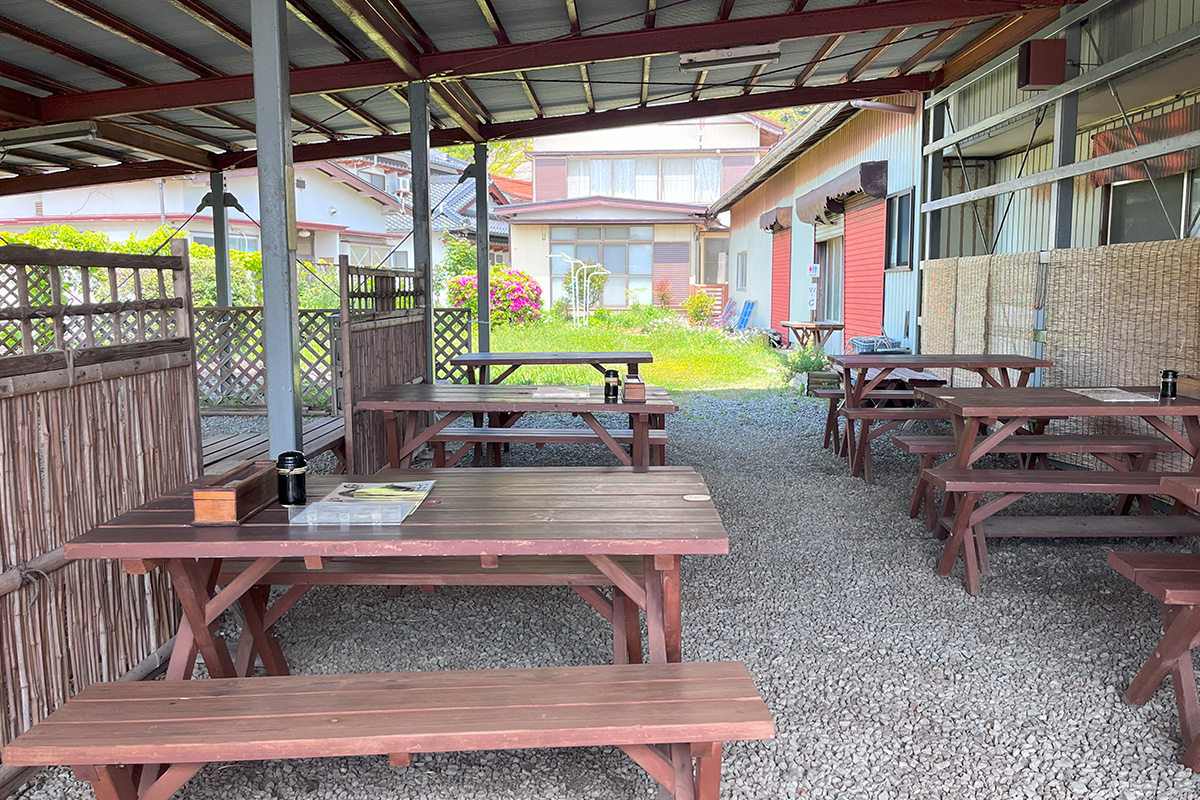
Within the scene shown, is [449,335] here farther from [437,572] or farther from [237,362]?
[437,572]

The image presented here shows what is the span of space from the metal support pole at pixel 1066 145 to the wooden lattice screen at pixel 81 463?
557 centimetres

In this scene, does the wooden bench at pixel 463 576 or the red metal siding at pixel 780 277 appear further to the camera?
the red metal siding at pixel 780 277

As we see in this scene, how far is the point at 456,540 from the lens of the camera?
212 cm

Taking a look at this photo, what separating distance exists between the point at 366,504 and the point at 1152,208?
821 centimetres

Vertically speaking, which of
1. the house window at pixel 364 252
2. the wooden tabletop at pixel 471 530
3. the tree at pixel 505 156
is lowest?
the wooden tabletop at pixel 471 530

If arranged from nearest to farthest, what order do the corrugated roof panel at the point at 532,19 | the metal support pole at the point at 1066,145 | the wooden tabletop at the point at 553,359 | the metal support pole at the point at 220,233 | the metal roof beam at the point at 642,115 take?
the corrugated roof panel at the point at 532,19 < the metal support pole at the point at 1066,145 < the wooden tabletop at the point at 553,359 < the metal roof beam at the point at 642,115 < the metal support pole at the point at 220,233

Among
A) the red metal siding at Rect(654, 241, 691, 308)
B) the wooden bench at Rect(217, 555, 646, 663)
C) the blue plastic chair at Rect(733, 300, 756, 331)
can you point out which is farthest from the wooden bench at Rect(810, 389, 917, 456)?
the red metal siding at Rect(654, 241, 691, 308)

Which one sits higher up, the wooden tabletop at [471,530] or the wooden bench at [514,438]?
the wooden tabletop at [471,530]

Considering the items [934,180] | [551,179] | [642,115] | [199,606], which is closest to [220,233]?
[642,115]

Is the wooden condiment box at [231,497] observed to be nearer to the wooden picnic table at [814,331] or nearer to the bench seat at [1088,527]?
the bench seat at [1088,527]

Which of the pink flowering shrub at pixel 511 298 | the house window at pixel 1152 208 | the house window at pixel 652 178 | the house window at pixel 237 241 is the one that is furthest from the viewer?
the house window at pixel 652 178

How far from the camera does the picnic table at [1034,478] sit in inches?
148

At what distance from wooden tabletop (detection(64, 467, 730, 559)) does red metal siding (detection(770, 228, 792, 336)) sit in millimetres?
12739

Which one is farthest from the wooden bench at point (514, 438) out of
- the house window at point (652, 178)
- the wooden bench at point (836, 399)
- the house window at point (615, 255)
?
the house window at point (652, 178)
